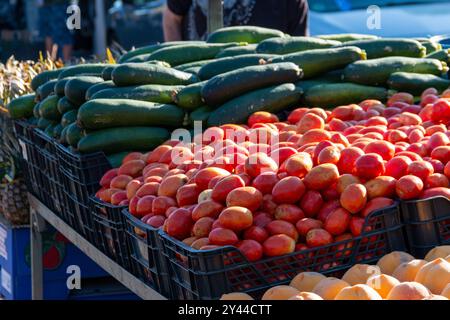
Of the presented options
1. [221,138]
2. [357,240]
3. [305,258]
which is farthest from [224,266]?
[221,138]

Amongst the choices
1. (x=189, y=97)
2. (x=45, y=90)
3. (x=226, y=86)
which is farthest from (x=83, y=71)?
(x=226, y=86)

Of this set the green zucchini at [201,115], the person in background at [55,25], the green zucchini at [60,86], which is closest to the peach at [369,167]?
the green zucchini at [201,115]

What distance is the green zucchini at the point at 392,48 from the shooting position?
4672 millimetres

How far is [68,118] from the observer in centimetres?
446

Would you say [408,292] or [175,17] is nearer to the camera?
[408,292]

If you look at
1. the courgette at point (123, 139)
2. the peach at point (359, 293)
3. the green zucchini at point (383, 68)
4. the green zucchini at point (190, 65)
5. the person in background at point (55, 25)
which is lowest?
the peach at point (359, 293)

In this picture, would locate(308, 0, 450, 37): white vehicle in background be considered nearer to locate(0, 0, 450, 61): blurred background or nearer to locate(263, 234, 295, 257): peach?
locate(0, 0, 450, 61): blurred background

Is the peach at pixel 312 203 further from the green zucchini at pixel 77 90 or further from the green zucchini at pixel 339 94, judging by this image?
the green zucchini at pixel 77 90

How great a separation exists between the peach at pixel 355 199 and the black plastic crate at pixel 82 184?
1.26 m

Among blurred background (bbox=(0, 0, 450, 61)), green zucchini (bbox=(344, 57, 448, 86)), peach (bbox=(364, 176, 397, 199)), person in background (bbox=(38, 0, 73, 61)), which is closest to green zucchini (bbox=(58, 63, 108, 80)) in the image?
green zucchini (bbox=(344, 57, 448, 86))

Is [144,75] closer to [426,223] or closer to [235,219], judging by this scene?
[235,219]

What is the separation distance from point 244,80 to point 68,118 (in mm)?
922

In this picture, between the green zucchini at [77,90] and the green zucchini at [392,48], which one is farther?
the green zucchini at [392,48]
